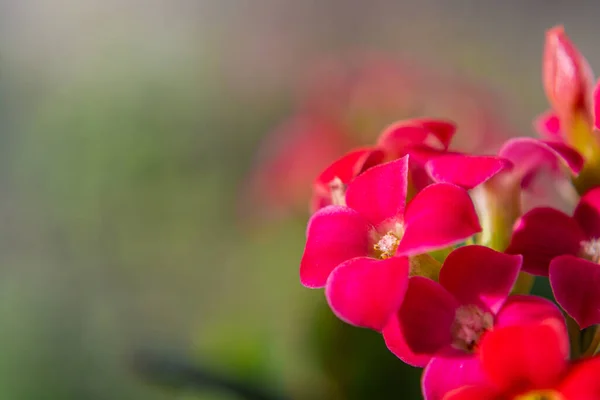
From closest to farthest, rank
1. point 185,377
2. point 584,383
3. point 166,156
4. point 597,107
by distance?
point 584,383
point 597,107
point 185,377
point 166,156

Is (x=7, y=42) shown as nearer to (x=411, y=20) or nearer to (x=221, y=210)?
(x=221, y=210)

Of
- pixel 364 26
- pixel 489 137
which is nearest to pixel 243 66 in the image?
pixel 364 26

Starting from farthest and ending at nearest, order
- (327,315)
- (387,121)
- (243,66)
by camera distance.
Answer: (243,66)
(387,121)
(327,315)

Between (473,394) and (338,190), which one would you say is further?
Answer: (338,190)

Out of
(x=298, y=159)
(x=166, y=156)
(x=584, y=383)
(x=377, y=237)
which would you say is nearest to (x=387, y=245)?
(x=377, y=237)

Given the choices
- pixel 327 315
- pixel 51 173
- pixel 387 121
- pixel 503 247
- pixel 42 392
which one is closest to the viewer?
pixel 503 247

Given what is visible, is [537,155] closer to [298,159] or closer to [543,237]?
[543,237]

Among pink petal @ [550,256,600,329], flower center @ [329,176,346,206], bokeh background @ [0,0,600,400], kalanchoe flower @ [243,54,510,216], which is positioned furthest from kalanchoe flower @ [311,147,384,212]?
kalanchoe flower @ [243,54,510,216]
